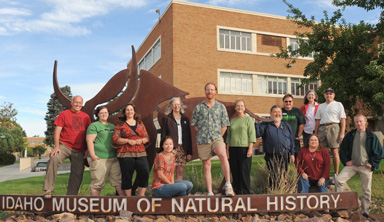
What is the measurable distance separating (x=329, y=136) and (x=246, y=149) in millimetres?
1985

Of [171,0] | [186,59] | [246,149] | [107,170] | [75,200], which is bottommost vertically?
[75,200]

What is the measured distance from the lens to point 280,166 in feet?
19.8

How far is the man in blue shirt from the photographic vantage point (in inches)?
234

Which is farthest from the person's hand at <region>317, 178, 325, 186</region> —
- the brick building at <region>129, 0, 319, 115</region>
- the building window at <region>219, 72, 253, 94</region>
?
the building window at <region>219, 72, 253, 94</region>

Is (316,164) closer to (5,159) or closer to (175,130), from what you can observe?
(175,130)

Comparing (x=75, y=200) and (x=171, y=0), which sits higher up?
(x=171, y=0)

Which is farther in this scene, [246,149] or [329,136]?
[329,136]

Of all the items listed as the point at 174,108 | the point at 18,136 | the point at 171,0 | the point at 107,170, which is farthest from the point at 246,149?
the point at 18,136

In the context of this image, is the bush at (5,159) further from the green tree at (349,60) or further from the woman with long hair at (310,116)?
the woman with long hair at (310,116)

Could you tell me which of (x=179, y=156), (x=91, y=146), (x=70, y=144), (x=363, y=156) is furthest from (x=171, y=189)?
(x=363, y=156)

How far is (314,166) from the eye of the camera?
594 cm

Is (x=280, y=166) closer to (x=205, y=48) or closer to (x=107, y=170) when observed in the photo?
(x=107, y=170)

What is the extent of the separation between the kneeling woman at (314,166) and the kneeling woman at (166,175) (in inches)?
84.0

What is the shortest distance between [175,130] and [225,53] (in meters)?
19.7
